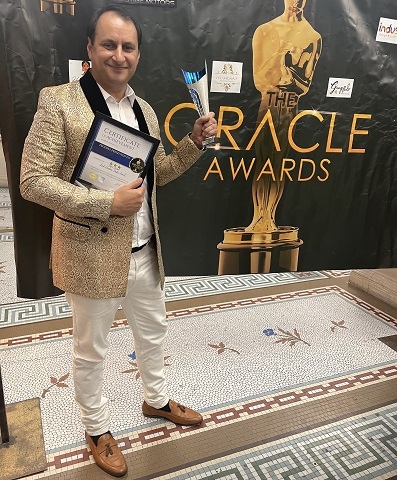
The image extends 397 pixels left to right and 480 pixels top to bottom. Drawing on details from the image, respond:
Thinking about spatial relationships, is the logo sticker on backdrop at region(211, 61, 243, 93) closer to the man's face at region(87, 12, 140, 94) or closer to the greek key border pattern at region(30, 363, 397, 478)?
the man's face at region(87, 12, 140, 94)

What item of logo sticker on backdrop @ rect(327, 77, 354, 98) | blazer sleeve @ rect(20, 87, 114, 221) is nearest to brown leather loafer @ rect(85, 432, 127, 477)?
blazer sleeve @ rect(20, 87, 114, 221)

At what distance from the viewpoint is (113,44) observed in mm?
1049

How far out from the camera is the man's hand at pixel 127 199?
1.05 m

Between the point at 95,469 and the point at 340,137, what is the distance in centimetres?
160

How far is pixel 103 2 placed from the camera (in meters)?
1.36

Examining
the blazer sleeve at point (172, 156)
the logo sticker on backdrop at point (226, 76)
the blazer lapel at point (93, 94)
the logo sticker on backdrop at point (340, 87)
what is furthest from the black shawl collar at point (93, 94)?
the logo sticker on backdrop at point (340, 87)

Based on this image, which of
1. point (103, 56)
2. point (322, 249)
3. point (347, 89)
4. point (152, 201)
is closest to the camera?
point (103, 56)

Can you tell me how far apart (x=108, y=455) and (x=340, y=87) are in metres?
1.65

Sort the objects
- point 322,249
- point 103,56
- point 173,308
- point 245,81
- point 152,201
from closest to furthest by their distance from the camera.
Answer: point 103,56 → point 152,201 → point 245,81 → point 322,249 → point 173,308

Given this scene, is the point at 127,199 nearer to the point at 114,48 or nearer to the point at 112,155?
the point at 112,155

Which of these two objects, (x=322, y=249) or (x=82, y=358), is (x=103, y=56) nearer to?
(x=82, y=358)

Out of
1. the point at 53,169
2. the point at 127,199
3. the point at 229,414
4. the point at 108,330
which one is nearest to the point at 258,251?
the point at 229,414

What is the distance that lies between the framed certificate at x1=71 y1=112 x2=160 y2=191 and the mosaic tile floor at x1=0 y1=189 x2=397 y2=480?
959 mm

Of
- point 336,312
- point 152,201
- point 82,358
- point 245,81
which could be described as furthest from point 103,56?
point 336,312
